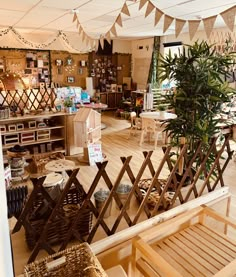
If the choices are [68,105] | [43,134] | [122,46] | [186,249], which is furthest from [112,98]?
[186,249]

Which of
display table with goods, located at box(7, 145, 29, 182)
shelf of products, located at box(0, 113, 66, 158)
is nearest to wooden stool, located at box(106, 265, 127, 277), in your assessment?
display table with goods, located at box(7, 145, 29, 182)

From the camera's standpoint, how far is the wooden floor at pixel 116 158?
1614mm

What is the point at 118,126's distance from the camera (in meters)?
7.32

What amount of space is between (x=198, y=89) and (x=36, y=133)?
123 inches

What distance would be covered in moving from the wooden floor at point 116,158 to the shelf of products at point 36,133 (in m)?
0.54

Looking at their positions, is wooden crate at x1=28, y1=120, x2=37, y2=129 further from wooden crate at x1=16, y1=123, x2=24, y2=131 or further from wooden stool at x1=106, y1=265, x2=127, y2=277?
wooden stool at x1=106, y1=265, x2=127, y2=277

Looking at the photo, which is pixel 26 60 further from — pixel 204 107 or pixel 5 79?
pixel 204 107

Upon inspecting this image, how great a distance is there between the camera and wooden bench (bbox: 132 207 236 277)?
1.56 meters

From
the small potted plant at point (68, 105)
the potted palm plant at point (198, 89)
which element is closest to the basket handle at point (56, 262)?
the potted palm plant at point (198, 89)

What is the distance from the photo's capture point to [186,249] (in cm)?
177

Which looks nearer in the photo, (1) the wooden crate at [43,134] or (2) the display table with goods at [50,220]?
(2) the display table with goods at [50,220]

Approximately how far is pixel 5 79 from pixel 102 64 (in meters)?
3.66

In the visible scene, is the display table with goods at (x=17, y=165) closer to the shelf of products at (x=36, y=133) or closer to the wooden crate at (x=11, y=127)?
the shelf of products at (x=36, y=133)

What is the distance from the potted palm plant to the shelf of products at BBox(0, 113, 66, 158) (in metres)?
2.67
